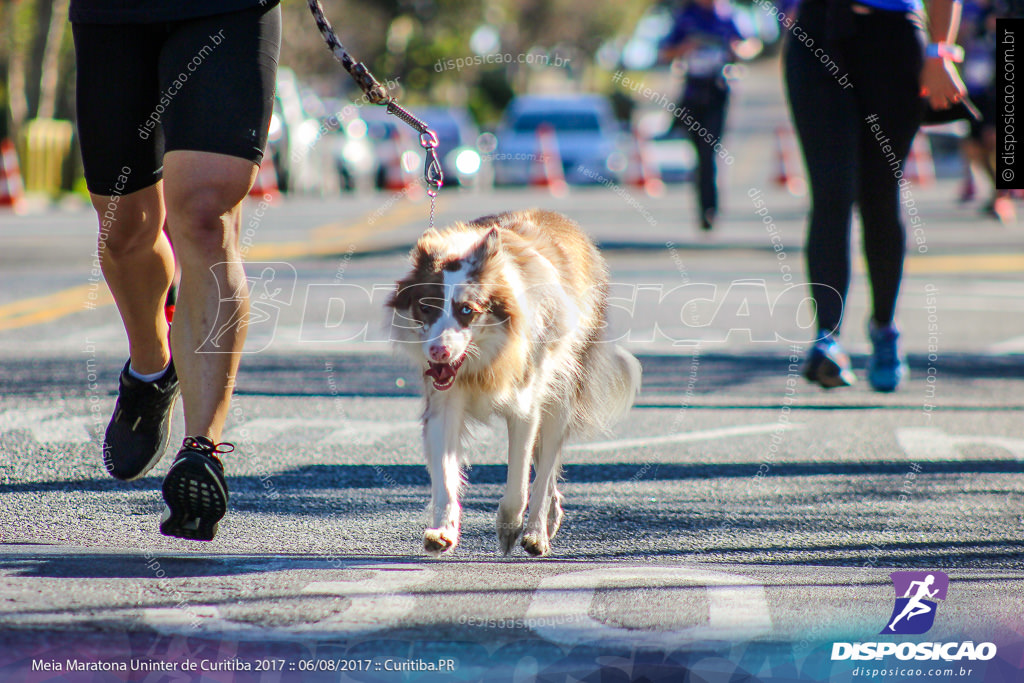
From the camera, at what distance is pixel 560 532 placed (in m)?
4.01

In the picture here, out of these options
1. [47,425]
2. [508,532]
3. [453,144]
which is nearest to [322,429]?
[47,425]

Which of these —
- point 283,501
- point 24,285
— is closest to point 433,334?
point 283,501

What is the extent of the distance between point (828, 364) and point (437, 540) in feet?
9.11

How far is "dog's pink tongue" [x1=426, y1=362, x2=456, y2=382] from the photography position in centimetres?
353

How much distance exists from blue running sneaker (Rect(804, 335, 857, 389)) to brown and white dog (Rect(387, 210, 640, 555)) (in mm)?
1955

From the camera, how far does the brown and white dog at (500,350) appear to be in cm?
352

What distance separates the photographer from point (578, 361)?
4.09m

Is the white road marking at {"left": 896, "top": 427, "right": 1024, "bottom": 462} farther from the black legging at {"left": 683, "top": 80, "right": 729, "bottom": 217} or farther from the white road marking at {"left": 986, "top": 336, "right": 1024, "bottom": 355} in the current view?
the black legging at {"left": 683, "top": 80, "right": 729, "bottom": 217}

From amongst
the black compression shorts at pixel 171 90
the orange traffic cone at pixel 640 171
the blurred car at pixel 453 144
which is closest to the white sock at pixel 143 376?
the black compression shorts at pixel 171 90

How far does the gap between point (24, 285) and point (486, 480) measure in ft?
21.4

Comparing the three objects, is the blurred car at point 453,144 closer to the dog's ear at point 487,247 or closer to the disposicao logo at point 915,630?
the dog's ear at point 487,247

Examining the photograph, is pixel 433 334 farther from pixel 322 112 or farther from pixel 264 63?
pixel 322 112

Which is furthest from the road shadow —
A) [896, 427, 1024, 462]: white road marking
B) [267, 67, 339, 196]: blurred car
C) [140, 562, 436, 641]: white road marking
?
[267, 67, 339, 196]: blurred car

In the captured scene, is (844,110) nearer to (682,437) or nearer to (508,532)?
(682,437)
